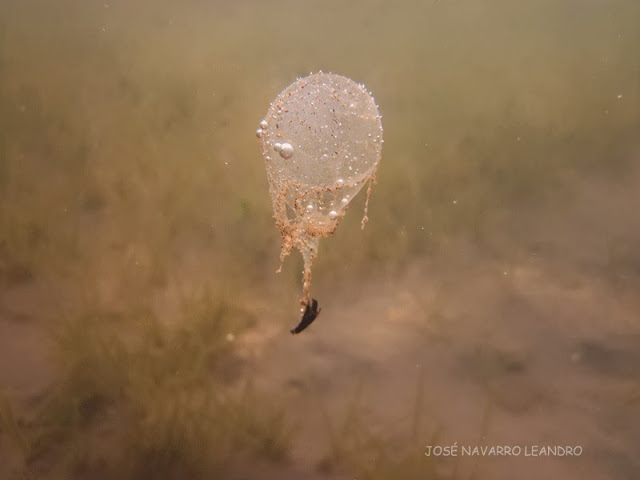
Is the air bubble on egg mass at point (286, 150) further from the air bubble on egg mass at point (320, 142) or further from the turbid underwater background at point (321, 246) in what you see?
the turbid underwater background at point (321, 246)

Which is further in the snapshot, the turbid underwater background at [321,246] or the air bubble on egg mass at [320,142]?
the turbid underwater background at [321,246]

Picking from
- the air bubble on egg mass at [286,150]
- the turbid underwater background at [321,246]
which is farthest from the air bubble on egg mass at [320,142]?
the turbid underwater background at [321,246]

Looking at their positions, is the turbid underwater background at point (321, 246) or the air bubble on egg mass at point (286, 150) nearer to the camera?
the air bubble on egg mass at point (286, 150)

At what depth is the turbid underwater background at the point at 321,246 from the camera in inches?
92.6

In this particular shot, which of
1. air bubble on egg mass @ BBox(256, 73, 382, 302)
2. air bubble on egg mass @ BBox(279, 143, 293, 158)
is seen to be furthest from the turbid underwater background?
air bubble on egg mass @ BBox(279, 143, 293, 158)

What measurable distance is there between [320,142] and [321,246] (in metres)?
0.95

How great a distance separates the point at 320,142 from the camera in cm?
169

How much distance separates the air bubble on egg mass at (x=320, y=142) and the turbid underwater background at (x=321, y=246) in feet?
2.28

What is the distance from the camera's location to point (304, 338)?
97.3 inches

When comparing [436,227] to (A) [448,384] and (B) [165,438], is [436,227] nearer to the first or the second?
(A) [448,384]

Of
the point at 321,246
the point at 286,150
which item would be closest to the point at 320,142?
the point at 286,150

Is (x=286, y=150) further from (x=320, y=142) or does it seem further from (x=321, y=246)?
(x=321, y=246)

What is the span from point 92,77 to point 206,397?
2101 mm

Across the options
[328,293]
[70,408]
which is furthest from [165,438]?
[328,293]
